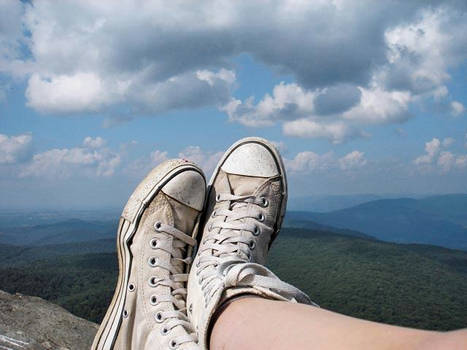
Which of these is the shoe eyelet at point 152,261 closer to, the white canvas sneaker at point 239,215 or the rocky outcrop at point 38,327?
the white canvas sneaker at point 239,215

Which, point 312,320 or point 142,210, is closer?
point 312,320

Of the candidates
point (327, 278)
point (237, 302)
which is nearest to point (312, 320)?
point (237, 302)

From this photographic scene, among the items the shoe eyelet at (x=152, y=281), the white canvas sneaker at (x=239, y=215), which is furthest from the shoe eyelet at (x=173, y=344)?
the shoe eyelet at (x=152, y=281)

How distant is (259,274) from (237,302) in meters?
0.19

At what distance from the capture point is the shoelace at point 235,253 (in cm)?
154

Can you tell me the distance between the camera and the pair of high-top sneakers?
79.0 inches

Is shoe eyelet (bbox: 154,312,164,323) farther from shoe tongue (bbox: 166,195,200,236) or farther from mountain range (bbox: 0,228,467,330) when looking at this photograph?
mountain range (bbox: 0,228,467,330)

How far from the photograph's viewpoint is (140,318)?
7.21ft

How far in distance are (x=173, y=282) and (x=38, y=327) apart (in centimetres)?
88

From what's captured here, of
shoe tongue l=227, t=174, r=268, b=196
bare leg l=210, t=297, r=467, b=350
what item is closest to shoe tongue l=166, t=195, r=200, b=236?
shoe tongue l=227, t=174, r=268, b=196

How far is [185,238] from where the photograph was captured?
8.65ft

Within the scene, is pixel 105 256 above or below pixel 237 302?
below

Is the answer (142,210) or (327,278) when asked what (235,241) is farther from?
(327,278)

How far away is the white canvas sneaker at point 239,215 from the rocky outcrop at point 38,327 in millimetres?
863
